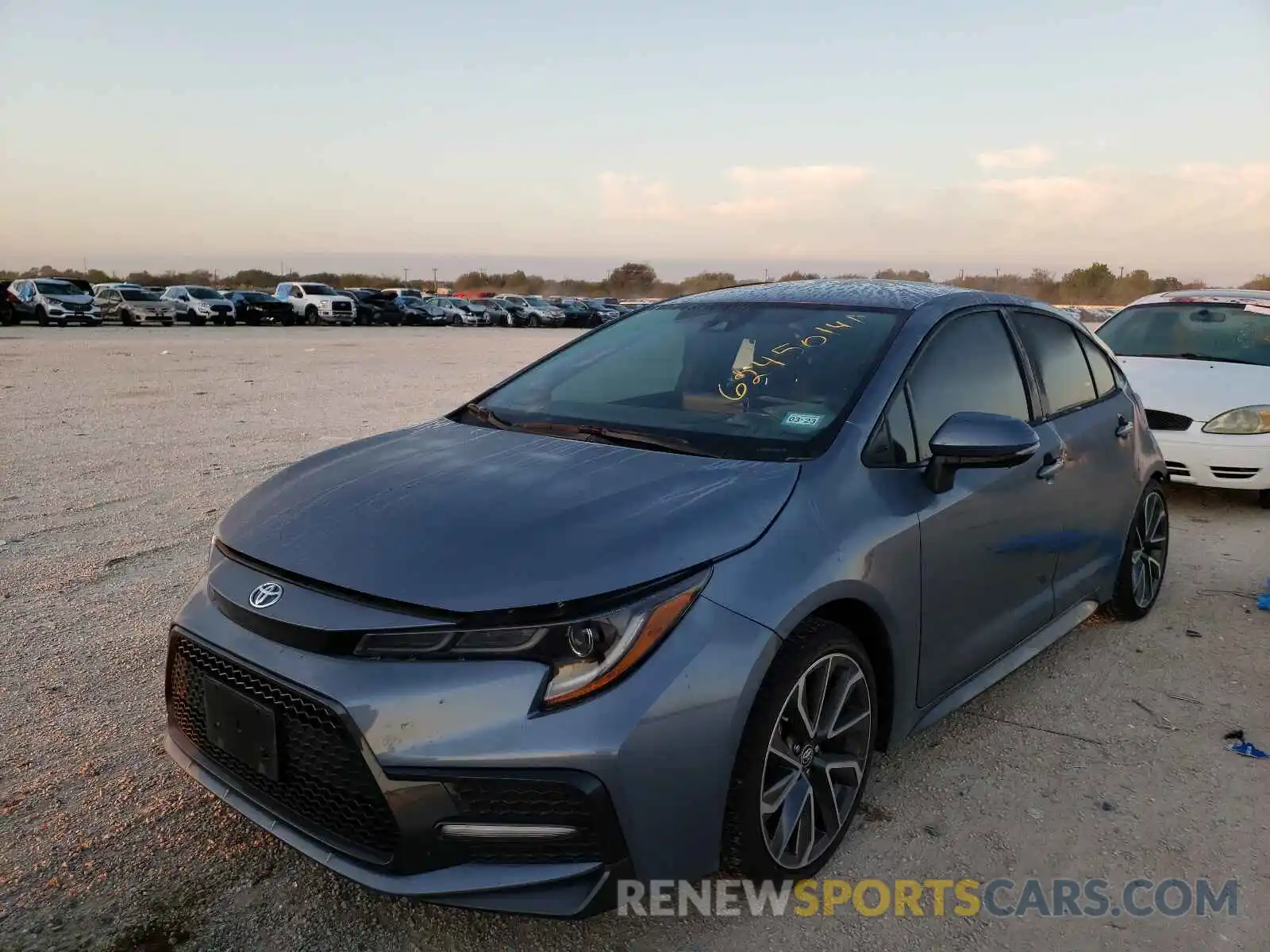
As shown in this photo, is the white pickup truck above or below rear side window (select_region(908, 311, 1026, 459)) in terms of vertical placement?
below

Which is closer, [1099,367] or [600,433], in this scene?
[600,433]

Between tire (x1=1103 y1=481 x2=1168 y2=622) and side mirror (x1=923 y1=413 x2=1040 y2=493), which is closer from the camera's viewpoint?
side mirror (x1=923 y1=413 x2=1040 y2=493)

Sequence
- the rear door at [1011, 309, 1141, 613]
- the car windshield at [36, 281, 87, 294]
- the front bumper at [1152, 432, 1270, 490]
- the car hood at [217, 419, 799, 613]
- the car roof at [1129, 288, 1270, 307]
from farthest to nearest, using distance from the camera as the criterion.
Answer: the car windshield at [36, 281, 87, 294] → the car roof at [1129, 288, 1270, 307] → the front bumper at [1152, 432, 1270, 490] → the rear door at [1011, 309, 1141, 613] → the car hood at [217, 419, 799, 613]

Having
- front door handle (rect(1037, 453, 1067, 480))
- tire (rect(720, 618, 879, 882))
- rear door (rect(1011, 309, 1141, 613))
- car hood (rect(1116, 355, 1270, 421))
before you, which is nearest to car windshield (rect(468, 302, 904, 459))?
tire (rect(720, 618, 879, 882))

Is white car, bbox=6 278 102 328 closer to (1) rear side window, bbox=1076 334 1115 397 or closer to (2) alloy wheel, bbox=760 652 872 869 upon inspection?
(1) rear side window, bbox=1076 334 1115 397

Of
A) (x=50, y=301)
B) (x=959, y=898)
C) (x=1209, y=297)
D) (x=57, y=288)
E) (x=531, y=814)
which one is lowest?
(x=959, y=898)

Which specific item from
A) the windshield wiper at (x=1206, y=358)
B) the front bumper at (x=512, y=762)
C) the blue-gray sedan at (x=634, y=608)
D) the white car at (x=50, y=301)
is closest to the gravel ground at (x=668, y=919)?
the blue-gray sedan at (x=634, y=608)

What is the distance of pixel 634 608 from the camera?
2.14 meters

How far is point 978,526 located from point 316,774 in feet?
7.17

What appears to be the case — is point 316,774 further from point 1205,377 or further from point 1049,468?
point 1205,377

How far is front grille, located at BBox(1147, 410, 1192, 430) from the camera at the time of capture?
22.9 feet

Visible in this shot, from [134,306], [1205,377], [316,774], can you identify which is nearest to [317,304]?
[134,306]

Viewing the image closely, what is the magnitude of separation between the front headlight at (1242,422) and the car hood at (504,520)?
5.65 meters

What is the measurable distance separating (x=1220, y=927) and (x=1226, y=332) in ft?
22.0
